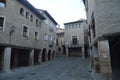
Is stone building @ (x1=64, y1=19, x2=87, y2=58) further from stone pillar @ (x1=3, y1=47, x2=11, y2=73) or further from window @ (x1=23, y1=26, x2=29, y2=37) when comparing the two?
stone pillar @ (x1=3, y1=47, x2=11, y2=73)

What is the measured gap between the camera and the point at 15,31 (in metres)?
13.6

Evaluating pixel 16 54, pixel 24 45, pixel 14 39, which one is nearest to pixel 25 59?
pixel 16 54

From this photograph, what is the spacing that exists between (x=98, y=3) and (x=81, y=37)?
2188cm

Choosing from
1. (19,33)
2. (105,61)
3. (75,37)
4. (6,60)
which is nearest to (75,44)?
(75,37)

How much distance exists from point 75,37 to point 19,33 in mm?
19043

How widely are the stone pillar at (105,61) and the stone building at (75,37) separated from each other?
71.2 ft

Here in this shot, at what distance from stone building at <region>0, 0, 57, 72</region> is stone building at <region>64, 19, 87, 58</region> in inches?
406

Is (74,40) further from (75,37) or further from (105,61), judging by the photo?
(105,61)

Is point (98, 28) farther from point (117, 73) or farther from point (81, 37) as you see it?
point (81, 37)

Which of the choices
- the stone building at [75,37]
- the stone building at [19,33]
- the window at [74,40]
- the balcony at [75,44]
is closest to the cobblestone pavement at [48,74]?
the stone building at [19,33]

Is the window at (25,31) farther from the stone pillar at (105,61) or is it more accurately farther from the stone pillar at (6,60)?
the stone pillar at (105,61)

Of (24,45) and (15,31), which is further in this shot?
(24,45)

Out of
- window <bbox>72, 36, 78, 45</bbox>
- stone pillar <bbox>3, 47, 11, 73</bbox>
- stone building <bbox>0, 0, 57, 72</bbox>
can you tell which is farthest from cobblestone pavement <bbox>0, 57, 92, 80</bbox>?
window <bbox>72, 36, 78, 45</bbox>

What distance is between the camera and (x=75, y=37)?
102ft
